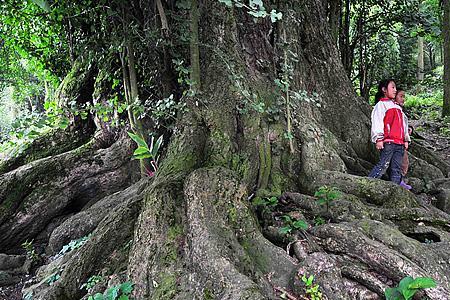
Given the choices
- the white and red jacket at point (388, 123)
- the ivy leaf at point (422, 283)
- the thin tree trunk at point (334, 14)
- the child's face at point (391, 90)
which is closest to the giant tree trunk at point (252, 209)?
the ivy leaf at point (422, 283)

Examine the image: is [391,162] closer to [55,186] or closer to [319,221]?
[319,221]

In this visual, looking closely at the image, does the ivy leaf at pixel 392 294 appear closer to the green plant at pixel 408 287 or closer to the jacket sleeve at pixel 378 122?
the green plant at pixel 408 287

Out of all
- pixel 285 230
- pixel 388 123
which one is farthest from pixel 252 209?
pixel 388 123

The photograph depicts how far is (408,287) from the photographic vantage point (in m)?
2.05

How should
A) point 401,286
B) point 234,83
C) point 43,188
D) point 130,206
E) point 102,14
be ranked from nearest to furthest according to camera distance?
1. point 401,286
2. point 130,206
3. point 234,83
4. point 102,14
5. point 43,188

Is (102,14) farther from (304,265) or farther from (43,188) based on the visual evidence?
(304,265)

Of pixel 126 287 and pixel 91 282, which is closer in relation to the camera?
pixel 126 287

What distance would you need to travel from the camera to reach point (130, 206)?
10.9 feet

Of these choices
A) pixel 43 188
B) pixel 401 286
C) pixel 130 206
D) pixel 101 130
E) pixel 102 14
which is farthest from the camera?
pixel 101 130

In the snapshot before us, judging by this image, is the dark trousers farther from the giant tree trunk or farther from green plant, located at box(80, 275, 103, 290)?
green plant, located at box(80, 275, 103, 290)

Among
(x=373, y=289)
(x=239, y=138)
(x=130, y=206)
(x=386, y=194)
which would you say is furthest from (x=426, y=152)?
(x=130, y=206)

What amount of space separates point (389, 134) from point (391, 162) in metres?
0.32

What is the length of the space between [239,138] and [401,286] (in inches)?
81.5

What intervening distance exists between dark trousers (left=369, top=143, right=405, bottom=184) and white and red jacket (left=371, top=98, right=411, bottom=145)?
0.23 ft
